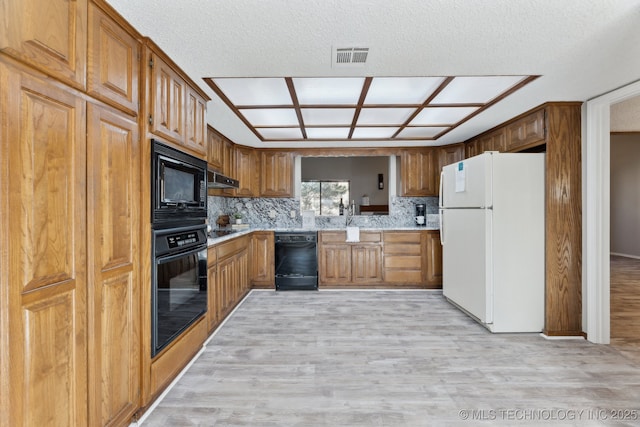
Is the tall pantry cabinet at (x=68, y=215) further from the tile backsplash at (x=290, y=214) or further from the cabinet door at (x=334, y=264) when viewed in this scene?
the tile backsplash at (x=290, y=214)

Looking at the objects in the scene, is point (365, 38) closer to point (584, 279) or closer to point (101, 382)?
point (101, 382)

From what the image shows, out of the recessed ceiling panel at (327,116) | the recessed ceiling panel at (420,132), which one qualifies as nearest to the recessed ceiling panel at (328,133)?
the recessed ceiling panel at (327,116)

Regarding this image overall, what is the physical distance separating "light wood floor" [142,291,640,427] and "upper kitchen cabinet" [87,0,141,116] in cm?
177

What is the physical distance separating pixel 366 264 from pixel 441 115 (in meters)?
2.31

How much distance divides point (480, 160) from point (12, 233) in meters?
3.39

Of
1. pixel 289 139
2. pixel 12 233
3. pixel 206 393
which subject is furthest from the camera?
pixel 289 139

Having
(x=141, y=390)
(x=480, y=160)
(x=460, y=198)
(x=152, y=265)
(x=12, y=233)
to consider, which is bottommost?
(x=141, y=390)

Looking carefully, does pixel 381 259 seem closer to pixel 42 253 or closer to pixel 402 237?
pixel 402 237

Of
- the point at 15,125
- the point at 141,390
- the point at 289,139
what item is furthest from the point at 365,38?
the point at 289,139

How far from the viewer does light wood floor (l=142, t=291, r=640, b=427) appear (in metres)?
1.79

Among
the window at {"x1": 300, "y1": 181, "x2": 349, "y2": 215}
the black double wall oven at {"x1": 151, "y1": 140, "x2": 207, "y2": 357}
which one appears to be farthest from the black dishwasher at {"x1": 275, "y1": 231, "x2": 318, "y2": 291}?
the window at {"x1": 300, "y1": 181, "x2": 349, "y2": 215}

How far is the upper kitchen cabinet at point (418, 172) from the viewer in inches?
194

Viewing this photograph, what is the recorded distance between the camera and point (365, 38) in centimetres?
179

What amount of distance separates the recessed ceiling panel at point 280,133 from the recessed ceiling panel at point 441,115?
1.46 metres
